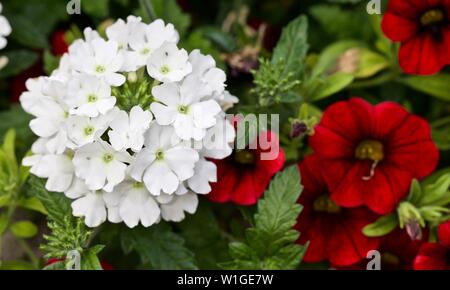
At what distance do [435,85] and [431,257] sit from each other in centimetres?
39

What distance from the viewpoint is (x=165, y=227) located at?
4.23 ft

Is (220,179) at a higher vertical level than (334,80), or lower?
lower

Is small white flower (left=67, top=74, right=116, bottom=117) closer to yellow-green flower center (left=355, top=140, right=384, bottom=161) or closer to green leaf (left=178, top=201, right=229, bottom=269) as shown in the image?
green leaf (left=178, top=201, right=229, bottom=269)

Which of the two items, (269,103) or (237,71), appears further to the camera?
(237,71)

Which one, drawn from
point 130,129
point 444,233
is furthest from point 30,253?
point 444,233

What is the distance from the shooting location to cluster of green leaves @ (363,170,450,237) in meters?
1.26

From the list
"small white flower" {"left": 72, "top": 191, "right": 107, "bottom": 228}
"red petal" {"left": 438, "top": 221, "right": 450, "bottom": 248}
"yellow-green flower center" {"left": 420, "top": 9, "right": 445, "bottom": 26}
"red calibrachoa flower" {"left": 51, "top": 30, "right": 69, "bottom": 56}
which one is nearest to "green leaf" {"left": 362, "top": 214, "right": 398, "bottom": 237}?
"red petal" {"left": 438, "top": 221, "right": 450, "bottom": 248}

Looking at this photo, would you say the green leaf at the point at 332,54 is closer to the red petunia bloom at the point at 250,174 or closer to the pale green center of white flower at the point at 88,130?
the red petunia bloom at the point at 250,174

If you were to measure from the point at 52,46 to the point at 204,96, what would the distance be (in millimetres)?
665

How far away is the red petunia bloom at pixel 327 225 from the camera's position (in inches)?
51.6

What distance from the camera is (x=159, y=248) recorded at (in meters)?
1.27

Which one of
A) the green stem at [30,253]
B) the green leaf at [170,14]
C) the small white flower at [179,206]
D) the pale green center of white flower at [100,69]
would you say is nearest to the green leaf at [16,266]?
the green stem at [30,253]

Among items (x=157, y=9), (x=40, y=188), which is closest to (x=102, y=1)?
(x=157, y=9)

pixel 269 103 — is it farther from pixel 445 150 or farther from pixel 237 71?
pixel 445 150
